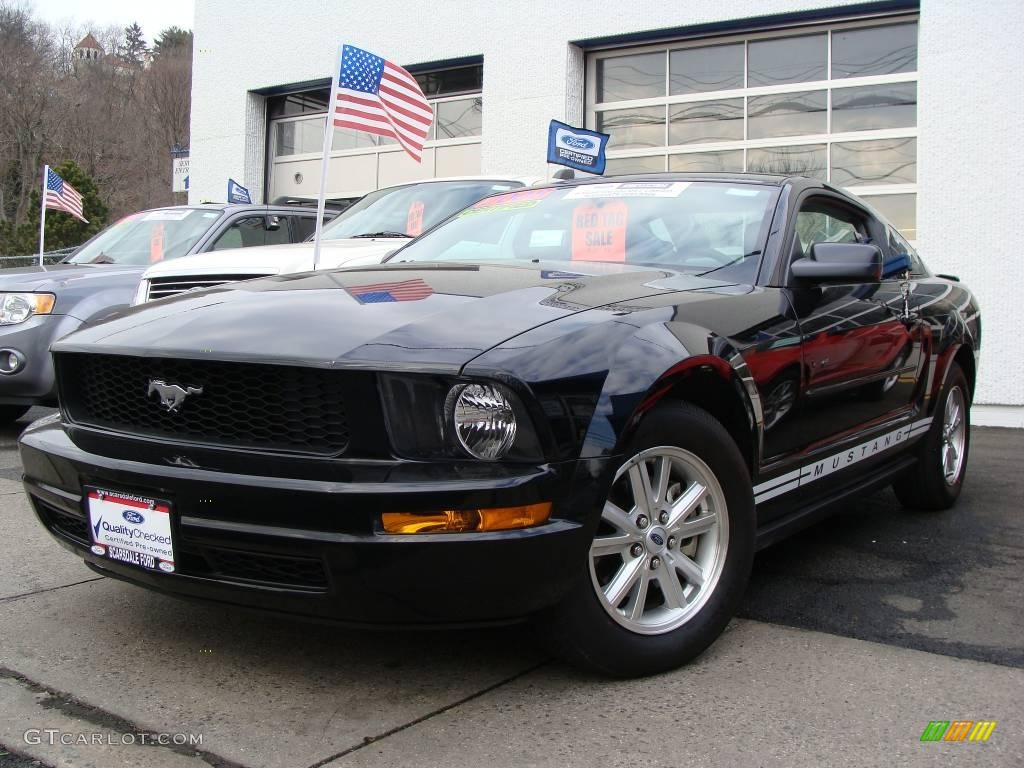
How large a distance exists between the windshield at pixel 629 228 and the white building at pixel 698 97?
7.74 m

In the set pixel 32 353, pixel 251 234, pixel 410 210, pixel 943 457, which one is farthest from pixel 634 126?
pixel 943 457

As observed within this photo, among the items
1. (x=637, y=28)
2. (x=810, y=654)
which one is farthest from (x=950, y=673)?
(x=637, y=28)

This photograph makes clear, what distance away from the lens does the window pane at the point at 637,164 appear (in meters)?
12.8

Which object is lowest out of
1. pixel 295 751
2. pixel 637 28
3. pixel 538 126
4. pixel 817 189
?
pixel 295 751

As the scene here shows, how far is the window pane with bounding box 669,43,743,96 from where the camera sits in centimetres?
1227

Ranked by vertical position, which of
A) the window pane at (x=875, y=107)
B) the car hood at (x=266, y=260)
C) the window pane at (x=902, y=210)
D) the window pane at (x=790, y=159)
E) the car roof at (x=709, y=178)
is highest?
the window pane at (x=875, y=107)

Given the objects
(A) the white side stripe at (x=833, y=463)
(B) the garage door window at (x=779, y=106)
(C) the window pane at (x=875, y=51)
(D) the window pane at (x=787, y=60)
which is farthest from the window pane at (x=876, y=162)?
(A) the white side stripe at (x=833, y=463)

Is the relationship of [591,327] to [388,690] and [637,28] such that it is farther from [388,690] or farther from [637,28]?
[637,28]

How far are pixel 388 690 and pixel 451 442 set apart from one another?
73 cm

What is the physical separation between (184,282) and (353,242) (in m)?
1.14

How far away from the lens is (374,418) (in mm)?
2326

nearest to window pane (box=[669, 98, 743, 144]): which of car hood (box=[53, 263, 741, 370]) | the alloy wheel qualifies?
car hood (box=[53, 263, 741, 370])

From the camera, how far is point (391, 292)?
2.91 m

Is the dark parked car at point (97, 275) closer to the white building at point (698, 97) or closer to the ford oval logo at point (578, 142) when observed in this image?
the ford oval logo at point (578, 142)
